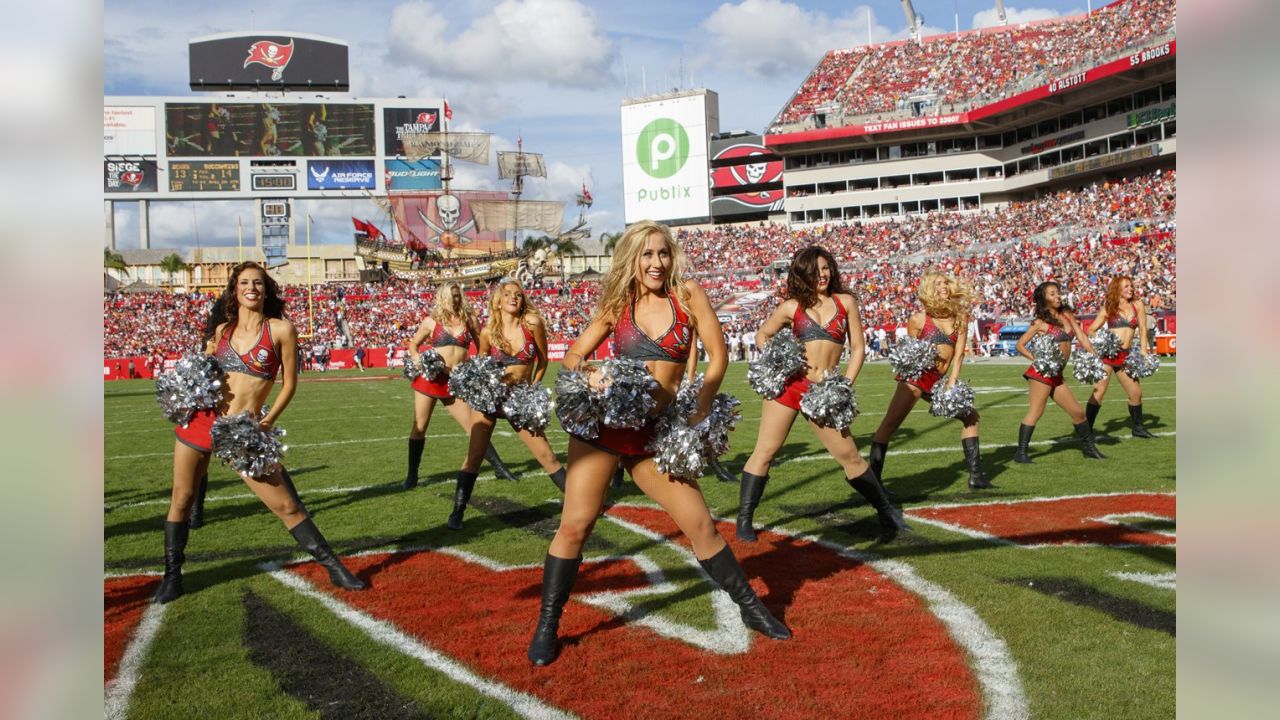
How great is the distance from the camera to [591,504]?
4.26 meters

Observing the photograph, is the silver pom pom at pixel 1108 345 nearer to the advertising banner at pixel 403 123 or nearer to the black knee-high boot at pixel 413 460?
the black knee-high boot at pixel 413 460

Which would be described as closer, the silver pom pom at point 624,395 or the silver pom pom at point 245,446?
the silver pom pom at point 624,395

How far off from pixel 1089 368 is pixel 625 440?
853 cm

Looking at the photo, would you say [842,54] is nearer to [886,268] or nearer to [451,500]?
[886,268]

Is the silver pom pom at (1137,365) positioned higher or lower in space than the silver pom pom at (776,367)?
lower

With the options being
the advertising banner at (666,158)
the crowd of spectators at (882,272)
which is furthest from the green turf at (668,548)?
the advertising banner at (666,158)

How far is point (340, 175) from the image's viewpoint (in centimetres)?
7694

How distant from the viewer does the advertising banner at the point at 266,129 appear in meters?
74.0

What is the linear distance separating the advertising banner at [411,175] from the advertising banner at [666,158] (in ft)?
56.6

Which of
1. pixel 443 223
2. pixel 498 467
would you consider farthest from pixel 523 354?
pixel 443 223

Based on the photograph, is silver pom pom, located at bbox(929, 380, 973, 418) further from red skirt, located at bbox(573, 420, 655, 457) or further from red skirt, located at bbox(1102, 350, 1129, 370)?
red skirt, located at bbox(573, 420, 655, 457)

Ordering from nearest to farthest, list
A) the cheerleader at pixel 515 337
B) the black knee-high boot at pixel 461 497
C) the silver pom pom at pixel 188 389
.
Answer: the silver pom pom at pixel 188 389, the black knee-high boot at pixel 461 497, the cheerleader at pixel 515 337
